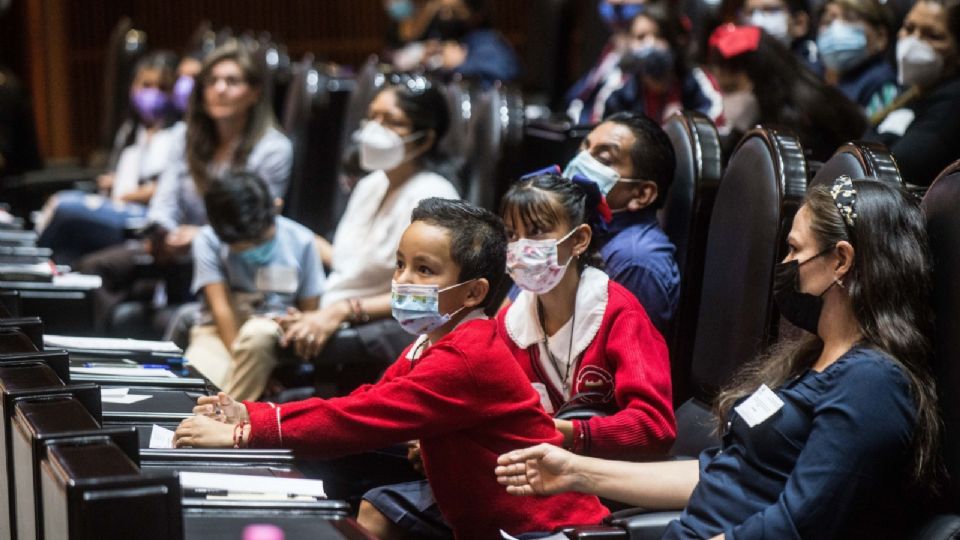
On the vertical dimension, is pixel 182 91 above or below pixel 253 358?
above

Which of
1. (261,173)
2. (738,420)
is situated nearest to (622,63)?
(261,173)

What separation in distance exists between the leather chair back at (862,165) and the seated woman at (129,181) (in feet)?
9.09

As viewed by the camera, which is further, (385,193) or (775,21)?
(775,21)

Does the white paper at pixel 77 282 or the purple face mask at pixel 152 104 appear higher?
the purple face mask at pixel 152 104

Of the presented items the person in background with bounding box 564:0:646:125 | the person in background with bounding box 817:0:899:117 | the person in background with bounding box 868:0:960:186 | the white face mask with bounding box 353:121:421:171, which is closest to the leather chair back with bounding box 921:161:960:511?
the person in background with bounding box 868:0:960:186

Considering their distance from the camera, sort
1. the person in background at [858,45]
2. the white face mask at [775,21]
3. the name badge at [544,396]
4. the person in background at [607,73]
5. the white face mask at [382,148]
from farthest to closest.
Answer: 1. the person in background at [607,73]
2. the white face mask at [775,21]
3. the person in background at [858,45]
4. the white face mask at [382,148]
5. the name badge at [544,396]

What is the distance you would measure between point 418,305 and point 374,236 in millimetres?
1193

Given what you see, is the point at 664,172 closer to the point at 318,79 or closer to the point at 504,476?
the point at 504,476

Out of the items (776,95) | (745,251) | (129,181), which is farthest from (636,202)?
(129,181)

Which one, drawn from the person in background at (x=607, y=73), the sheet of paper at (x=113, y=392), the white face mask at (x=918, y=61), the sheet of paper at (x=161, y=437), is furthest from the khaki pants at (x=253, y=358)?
the person in background at (x=607, y=73)

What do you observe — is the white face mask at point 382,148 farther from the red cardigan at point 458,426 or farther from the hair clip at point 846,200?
the hair clip at point 846,200

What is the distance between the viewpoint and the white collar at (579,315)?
2.21 m

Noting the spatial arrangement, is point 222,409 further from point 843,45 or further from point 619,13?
point 619,13

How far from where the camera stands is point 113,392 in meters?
2.19
